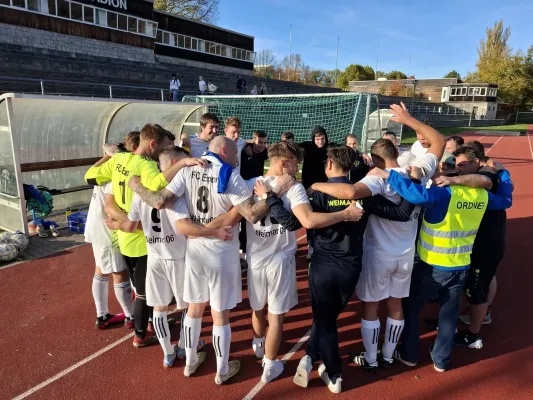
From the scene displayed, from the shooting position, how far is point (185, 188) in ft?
9.83

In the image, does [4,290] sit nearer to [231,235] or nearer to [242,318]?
[242,318]

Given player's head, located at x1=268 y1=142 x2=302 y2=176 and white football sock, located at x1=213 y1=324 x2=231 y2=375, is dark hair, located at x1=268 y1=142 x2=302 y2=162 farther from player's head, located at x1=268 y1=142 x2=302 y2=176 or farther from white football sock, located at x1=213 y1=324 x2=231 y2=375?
white football sock, located at x1=213 y1=324 x2=231 y2=375

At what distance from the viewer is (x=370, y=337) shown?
3.37 m

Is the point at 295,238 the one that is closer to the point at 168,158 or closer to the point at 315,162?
the point at 168,158

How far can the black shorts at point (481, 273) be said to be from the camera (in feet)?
12.2

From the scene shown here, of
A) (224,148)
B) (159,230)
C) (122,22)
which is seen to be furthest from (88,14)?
(224,148)

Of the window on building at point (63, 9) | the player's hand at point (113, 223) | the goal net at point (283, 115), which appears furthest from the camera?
the window on building at point (63, 9)

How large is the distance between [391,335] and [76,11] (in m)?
25.1

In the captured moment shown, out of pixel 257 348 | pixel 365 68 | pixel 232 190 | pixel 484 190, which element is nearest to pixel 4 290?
pixel 257 348

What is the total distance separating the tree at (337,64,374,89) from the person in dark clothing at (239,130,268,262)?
212 ft

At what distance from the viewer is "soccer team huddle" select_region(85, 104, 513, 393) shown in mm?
2924

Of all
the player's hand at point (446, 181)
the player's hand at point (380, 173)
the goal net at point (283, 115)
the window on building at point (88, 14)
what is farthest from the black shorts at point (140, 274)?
the window on building at point (88, 14)

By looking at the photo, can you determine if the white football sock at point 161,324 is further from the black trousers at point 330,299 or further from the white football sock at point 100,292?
the black trousers at point 330,299

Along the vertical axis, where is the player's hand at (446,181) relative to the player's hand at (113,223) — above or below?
above
